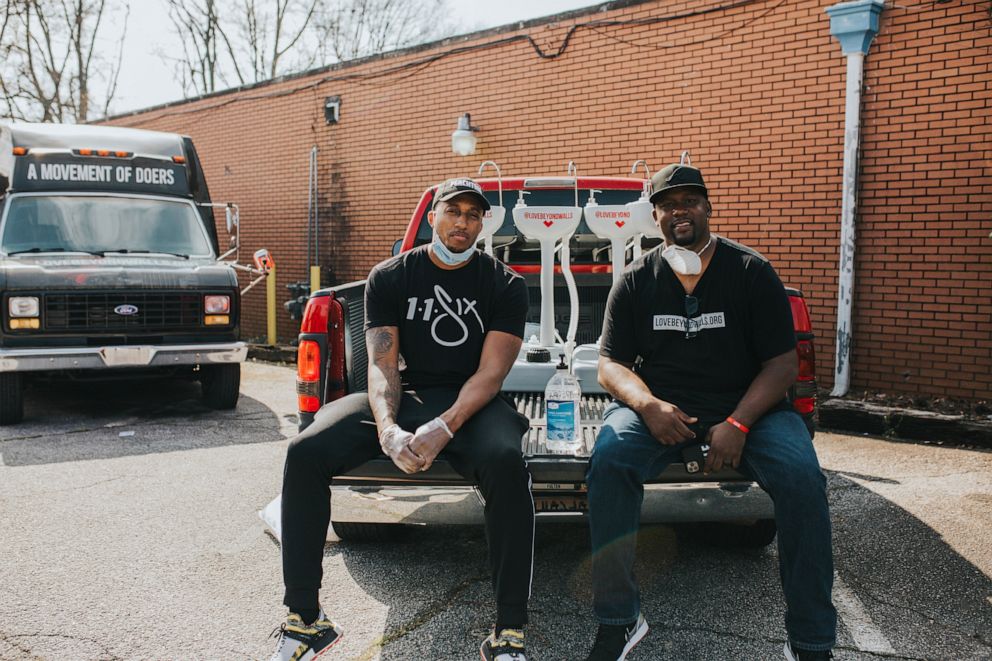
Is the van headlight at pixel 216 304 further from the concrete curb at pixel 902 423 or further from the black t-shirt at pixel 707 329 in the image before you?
the concrete curb at pixel 902 423

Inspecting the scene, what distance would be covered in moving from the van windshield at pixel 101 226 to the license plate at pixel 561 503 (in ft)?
19.5

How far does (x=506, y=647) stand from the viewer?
2.63 meters

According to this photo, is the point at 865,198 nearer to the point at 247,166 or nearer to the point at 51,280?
the point at 51,280

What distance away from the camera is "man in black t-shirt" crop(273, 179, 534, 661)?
271cm

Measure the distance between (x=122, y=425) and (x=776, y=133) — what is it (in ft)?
22.6

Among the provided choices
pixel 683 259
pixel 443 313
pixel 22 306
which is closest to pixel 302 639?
pixel 443 313

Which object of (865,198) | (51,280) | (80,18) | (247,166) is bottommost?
(51,280)

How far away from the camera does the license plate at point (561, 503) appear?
304 cm

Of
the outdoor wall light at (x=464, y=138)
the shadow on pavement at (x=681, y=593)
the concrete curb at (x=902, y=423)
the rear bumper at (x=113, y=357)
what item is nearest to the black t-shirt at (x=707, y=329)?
the shadow on pavement at (x=681, y=593)

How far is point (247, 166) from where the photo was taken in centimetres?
1427

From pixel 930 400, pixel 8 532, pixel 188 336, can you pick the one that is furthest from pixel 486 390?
pixel 930 400

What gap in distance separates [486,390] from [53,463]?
404 cm

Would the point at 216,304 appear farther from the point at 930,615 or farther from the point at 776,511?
the point at 930,615

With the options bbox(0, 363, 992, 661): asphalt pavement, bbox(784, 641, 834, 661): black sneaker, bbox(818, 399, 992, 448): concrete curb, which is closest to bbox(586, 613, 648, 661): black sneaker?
bbox(0, 363, 992, 661): asphalt pavement
